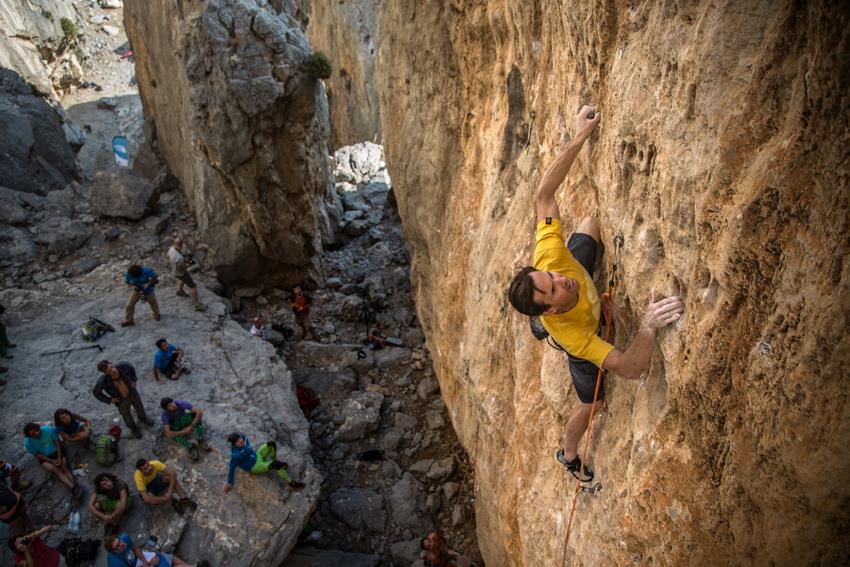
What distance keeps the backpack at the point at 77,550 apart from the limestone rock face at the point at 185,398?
37 centimetres

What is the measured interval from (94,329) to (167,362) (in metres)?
2.53

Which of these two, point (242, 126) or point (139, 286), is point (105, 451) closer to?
point (139, 286)

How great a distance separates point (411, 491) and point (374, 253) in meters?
9.71

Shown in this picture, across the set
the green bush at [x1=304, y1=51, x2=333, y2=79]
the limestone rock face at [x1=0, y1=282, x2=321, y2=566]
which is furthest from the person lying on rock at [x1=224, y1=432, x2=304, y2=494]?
the green bush at [x1=304, y1=51, x2=333, y2=79]

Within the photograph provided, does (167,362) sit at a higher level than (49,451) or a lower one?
lower

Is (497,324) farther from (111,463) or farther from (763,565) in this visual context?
(111,463)

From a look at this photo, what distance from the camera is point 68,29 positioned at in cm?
2811

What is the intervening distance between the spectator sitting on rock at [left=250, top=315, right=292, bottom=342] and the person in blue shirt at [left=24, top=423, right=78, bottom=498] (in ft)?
17.6

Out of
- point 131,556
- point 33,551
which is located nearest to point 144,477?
point 131,556

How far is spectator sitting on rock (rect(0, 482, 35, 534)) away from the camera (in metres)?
6.81

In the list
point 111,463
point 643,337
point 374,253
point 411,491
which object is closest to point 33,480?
point 111,463

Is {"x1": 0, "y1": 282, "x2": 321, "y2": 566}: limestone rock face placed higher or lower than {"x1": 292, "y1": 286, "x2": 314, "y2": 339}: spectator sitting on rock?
higher

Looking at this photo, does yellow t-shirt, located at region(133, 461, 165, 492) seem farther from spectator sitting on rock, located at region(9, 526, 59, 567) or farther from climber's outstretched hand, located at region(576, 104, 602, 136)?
climber's outstretched hand, located at region(576, 104, 602, 136)

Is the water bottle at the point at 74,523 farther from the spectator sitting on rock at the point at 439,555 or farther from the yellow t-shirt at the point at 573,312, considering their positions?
the yellow t-shirt at the point at 573,312
